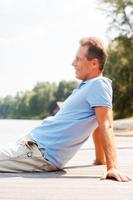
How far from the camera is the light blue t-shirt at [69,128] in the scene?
4.44 meters

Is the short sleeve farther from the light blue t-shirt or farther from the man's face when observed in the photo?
the man's face

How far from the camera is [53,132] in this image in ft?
14.7

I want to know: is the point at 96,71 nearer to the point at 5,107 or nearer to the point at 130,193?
the point at 130,193

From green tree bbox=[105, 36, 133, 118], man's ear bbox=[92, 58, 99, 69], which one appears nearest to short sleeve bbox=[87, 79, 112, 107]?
man's ear bbox=[92, 58, 99, 69]

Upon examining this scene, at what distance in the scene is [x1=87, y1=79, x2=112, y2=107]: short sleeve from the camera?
4.27 m

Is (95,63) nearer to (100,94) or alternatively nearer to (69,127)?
(100,94)

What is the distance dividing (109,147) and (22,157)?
757 mm

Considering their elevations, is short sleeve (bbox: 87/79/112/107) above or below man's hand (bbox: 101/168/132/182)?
above

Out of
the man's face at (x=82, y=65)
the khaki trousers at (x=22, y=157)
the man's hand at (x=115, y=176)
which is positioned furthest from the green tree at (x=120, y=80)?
the man's hand at (x=115, y=176)

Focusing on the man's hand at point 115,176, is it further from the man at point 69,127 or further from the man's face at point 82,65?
the man's face at point 82,65

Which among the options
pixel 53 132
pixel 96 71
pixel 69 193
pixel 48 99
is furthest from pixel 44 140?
pixel 48 99

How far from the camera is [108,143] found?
13.6ft

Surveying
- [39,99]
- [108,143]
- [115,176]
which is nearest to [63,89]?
[39,99]

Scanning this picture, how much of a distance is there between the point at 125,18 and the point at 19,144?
115ft
